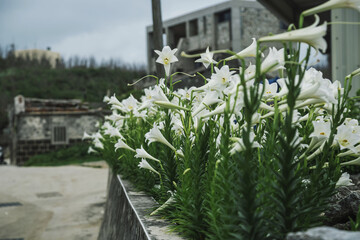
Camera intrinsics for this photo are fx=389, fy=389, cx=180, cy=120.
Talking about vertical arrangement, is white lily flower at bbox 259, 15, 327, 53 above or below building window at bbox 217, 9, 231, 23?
below

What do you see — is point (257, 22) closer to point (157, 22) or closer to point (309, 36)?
point (157, 22)

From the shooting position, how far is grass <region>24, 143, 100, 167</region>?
23.1 m

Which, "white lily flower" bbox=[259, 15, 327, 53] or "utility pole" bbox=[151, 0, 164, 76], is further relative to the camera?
"utility pole" bbox=[151, 0, 164, 76]

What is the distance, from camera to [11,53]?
65188 millimetres

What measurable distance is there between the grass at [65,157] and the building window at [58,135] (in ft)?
2.04

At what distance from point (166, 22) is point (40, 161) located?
48.2ft

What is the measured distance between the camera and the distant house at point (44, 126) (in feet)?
78.1

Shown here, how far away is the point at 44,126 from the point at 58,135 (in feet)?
3.32

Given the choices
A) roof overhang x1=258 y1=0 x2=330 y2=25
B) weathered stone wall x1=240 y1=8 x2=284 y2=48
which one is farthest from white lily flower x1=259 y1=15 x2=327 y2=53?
weathered stone wall x1=240 y1=8 x2=284 y2=48

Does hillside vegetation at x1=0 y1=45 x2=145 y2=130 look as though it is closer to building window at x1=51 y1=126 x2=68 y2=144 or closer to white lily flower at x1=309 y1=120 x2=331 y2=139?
building window at x1=51 y1=126 x2=68 y2=144

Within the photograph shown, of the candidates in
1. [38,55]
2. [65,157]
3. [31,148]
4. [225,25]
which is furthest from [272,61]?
[38,55]

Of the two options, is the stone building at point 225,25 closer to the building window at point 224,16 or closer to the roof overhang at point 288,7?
the building window at point 224,16

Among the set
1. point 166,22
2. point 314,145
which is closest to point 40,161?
point 166,22

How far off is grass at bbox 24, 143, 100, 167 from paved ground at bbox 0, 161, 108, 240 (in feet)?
26.5
